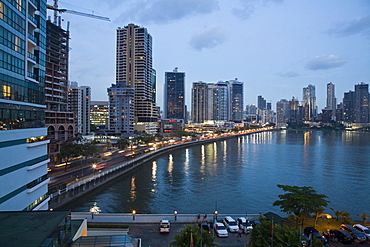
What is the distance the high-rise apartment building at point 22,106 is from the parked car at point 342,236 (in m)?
17.7

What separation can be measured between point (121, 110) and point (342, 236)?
85301 millimetres

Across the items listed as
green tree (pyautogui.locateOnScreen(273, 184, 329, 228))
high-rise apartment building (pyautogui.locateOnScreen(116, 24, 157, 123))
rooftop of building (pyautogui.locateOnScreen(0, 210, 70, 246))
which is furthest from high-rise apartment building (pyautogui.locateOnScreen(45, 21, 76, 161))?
high-rise apartment building (pyautogui.locateOnScreen(116, 24, 157, 123))

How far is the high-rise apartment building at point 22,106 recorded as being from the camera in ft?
44.1

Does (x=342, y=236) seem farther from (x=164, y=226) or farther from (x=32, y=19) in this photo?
(x=32, y=19)

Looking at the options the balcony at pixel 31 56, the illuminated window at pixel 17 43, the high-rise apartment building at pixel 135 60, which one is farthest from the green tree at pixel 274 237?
the high-rise apartment building at pixel 135 60

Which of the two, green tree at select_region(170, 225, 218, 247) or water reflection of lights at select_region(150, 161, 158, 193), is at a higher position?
green tree at select_region(170, 225, 218, 247)

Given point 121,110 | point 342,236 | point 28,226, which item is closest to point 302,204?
point 342,236

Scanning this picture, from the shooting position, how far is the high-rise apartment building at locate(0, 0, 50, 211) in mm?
13445

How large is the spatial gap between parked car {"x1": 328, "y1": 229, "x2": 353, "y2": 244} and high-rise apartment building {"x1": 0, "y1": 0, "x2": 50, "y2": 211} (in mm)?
17702

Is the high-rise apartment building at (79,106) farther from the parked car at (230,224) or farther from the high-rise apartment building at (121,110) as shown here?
the parked car at (230,224)

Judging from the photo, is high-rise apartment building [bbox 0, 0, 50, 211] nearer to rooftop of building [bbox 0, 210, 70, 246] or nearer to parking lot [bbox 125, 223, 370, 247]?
rooftop of building [bbox 0, 210, 70, 246]

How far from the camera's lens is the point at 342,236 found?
46.8 feet

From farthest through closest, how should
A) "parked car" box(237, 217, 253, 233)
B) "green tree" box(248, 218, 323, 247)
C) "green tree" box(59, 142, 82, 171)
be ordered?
"green tree" box(59, 142, 82, 171), "parked car" box(237, 217, 253, 233), "green tree" box(248, 218, 323, 247)

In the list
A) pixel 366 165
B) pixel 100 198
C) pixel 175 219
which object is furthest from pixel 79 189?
pixel 366 165
